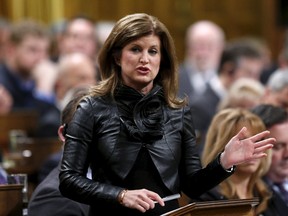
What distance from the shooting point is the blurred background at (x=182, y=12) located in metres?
10.5

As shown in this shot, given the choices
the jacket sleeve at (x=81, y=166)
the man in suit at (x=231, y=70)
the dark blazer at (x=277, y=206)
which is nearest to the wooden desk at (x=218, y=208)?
the jacket sleeve at (x=81, y=166)

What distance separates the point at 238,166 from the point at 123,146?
1.08 meters

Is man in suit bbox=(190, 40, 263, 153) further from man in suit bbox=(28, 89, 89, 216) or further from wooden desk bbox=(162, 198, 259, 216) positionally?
wooden desk bbox=(162, 198, 259, 216)

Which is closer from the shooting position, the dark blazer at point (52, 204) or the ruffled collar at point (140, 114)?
the ruffled collar at point (140, 114)

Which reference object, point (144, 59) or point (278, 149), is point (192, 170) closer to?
point (144, 59)

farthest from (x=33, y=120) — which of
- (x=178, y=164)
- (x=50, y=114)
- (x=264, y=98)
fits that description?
(x=178, y=164)

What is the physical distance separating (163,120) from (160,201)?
342 millimetres

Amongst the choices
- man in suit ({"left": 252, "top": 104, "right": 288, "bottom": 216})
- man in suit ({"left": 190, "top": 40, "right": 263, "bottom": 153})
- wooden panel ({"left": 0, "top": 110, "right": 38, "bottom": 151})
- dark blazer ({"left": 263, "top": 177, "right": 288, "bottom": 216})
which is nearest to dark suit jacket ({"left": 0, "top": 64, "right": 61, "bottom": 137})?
wooden panel ({"left": 0, "top": 110, "right": 38, "bottom": 151})

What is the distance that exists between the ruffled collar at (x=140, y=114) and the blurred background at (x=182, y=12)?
731 cm

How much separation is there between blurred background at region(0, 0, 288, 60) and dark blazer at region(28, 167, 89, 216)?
21.8 ft

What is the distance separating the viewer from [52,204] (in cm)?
387

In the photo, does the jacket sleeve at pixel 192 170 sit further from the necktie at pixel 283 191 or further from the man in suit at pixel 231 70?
the man in suit at pixel 231 70

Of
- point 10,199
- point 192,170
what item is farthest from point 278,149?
point 10,199

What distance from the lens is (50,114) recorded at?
685 centimetres
